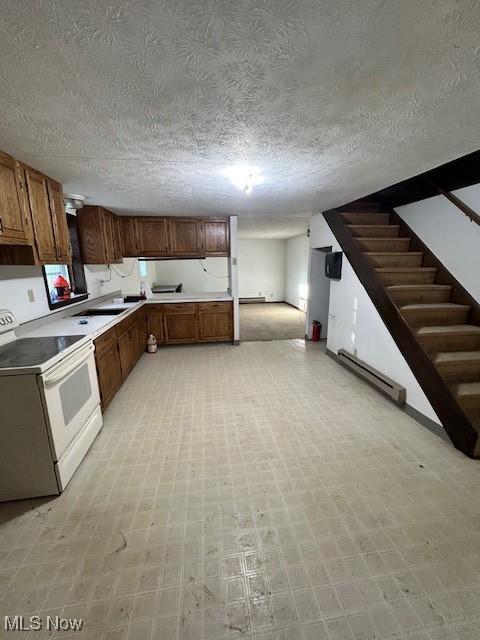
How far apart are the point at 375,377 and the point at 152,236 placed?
4.01 m

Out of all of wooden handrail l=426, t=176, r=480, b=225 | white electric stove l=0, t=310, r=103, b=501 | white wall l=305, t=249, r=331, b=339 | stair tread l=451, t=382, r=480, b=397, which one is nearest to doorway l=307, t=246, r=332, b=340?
white wall l=305, t=249, r=331, b=339

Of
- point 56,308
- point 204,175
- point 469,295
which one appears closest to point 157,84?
point 204,175

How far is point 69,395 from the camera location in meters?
1.90

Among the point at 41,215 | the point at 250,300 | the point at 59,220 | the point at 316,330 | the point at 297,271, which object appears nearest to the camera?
the point at 41,215

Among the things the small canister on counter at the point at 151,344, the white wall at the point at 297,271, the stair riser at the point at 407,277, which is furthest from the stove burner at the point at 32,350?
the white wall at the point at 297,271

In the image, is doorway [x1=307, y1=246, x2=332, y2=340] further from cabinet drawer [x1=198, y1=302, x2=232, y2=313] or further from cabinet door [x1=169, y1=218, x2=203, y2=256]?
cabinet door [x1=169, y1=218, x2=203, y2=256]

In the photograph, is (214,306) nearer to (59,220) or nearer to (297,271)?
(59,220)

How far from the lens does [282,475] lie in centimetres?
188

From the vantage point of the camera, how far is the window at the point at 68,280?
2.95 metres

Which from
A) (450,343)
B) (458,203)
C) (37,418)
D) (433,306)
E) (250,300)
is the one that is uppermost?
(458,203)

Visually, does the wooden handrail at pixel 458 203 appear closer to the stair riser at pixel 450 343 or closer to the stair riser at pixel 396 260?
the stair riser at pixel 396 260

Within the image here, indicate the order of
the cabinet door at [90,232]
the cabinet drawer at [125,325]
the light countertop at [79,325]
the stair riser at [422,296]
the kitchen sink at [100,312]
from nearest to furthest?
1. the light countertop at [79,325]
2. the stair riser at [422,296]
3. the cabinet drawer at [125,325]
4. the kitchen sink at [100,312]
5. the cabinet door at [90,232]

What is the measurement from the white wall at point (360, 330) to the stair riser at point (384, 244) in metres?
0.32

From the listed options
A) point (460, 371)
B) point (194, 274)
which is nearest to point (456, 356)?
point (460, 371)
